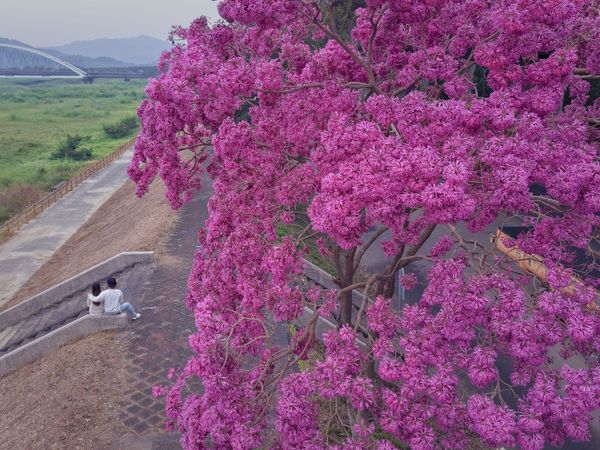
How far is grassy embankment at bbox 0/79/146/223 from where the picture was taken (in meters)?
36.3

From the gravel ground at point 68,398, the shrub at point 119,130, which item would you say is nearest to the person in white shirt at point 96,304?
the gravel ground at point 68,398

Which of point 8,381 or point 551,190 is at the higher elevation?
point 551,190

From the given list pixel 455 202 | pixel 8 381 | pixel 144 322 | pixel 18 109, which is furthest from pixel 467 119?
pixel 18 109

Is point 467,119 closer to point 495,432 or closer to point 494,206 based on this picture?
point 494,206

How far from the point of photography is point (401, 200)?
4371 millimetres

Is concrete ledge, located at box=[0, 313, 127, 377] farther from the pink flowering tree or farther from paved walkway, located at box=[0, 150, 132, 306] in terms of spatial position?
paved walkway, located at box=[0, 150, 132, 306]

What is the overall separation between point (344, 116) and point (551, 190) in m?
2.16

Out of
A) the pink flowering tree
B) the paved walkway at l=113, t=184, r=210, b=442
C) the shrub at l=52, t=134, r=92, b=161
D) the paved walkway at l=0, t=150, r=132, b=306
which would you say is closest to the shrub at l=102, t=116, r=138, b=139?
the shrub at l=52, t=134, r=92, b=161

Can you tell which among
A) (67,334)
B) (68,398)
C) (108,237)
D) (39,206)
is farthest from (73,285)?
(39,206)

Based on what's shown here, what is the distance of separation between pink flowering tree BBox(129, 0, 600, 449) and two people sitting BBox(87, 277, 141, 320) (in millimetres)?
4681

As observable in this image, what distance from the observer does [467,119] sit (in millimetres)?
5199

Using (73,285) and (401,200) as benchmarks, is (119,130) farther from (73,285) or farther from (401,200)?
(401,200)

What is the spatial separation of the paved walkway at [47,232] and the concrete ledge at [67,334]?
24.1 feet

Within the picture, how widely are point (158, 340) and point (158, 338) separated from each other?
3.3 inches
